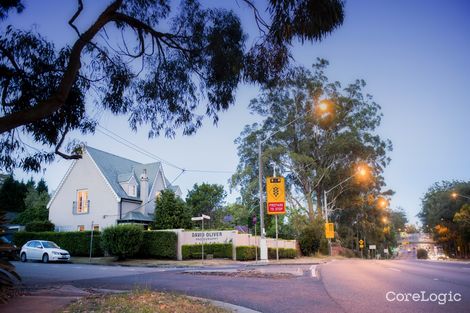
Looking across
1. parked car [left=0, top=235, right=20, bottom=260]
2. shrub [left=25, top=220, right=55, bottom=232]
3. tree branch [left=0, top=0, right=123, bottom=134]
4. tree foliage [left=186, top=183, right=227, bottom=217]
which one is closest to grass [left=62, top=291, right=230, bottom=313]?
parked car [left=0, top=235, right=20, bottom=260]

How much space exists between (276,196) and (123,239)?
10282 millimetres

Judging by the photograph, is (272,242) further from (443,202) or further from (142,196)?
(443,202)

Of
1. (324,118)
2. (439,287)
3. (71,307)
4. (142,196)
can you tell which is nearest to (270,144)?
(324,118)

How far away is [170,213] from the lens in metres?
34.7

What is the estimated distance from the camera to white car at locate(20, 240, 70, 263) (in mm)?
26812

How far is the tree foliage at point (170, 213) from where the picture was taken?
34.2m

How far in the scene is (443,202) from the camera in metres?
70.0

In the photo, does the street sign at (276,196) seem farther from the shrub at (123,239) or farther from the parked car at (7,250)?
the parked car at (7,250)

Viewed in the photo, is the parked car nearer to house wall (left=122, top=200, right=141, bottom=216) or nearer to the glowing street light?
house wall (left=122, top=200, right=141, bottom=216)

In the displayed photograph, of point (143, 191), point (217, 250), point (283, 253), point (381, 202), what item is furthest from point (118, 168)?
point (381, 202)

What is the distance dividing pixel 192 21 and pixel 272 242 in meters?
28.9

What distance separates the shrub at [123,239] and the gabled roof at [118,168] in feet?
33.2

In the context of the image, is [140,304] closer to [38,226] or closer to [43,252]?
[43,252]

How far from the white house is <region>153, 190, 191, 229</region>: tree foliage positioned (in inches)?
131
